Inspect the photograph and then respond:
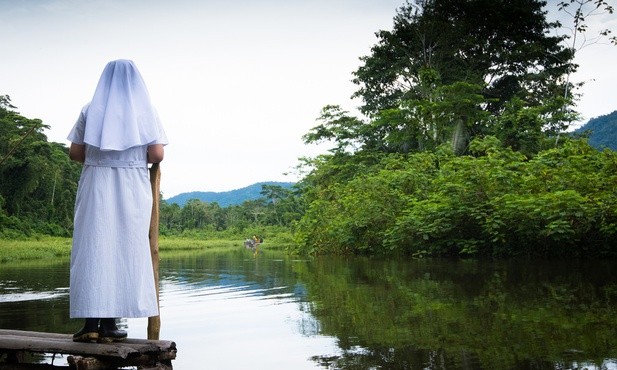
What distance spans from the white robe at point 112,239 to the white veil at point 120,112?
0.10 meters

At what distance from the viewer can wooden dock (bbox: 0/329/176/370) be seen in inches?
121

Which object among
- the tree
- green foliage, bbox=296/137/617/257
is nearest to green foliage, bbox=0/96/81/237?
the tree

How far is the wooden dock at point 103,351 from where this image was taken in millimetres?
3068

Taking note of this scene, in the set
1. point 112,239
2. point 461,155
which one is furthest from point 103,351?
point 461,155

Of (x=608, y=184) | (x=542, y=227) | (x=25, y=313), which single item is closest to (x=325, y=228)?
(x=542, y=227)

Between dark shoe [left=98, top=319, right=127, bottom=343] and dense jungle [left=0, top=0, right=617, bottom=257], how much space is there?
1824 millimetres

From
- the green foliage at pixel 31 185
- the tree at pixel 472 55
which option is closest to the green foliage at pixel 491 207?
the tree at pixel 472 55

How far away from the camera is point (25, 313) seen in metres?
6.81

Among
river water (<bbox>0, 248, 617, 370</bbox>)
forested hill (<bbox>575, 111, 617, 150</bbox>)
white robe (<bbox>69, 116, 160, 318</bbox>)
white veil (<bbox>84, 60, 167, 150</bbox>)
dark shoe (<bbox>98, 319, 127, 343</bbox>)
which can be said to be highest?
forested hill (<bbox>575, 111, 617, 150</bbox>)

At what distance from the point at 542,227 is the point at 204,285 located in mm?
6530

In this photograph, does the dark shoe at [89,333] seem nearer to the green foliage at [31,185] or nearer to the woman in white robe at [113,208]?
the woman in white robe at [113,208]

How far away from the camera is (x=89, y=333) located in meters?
3.23

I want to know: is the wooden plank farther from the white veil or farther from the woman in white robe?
the white veil

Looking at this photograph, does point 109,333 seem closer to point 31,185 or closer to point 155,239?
point 155,239
